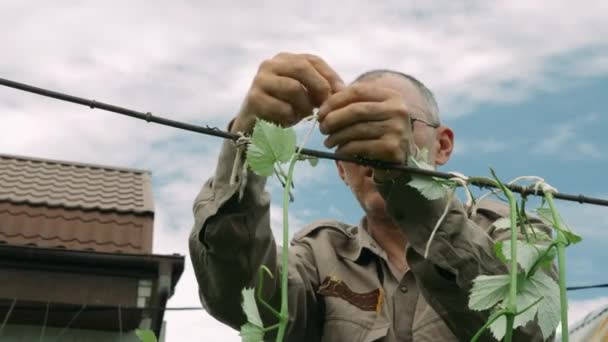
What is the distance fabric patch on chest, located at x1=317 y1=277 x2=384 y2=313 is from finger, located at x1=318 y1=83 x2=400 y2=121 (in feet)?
2.12

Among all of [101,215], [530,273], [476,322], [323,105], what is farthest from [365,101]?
[101,215]

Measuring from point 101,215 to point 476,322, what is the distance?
461 cm

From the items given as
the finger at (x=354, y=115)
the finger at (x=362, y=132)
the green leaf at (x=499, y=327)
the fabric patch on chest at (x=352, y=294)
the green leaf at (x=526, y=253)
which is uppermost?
the finger at (x=354, y=115)

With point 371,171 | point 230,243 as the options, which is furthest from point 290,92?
point 371,171

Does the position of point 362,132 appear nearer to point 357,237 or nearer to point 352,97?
point 352,97

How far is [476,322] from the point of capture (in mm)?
1514

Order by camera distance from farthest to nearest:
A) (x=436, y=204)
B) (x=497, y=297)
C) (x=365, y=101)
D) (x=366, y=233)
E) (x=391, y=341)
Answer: (x=366, y=233)
(x=391, y=341)
(x=436, y=204)
(x=365, y=101)
(x=497, y=297)

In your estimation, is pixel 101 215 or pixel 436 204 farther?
pixel 101 215

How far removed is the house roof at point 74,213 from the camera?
5527 millimetres

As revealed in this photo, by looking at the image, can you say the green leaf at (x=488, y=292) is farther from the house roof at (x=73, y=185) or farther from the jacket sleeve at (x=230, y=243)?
the house roof at (x=73, y=185)

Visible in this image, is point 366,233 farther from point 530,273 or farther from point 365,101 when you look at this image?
point 530,273

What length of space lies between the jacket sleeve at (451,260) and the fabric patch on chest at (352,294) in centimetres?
29

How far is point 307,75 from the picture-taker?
1.27 meters

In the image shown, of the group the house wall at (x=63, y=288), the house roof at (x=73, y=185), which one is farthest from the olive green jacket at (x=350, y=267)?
the house roof at (x=73, y=185)
